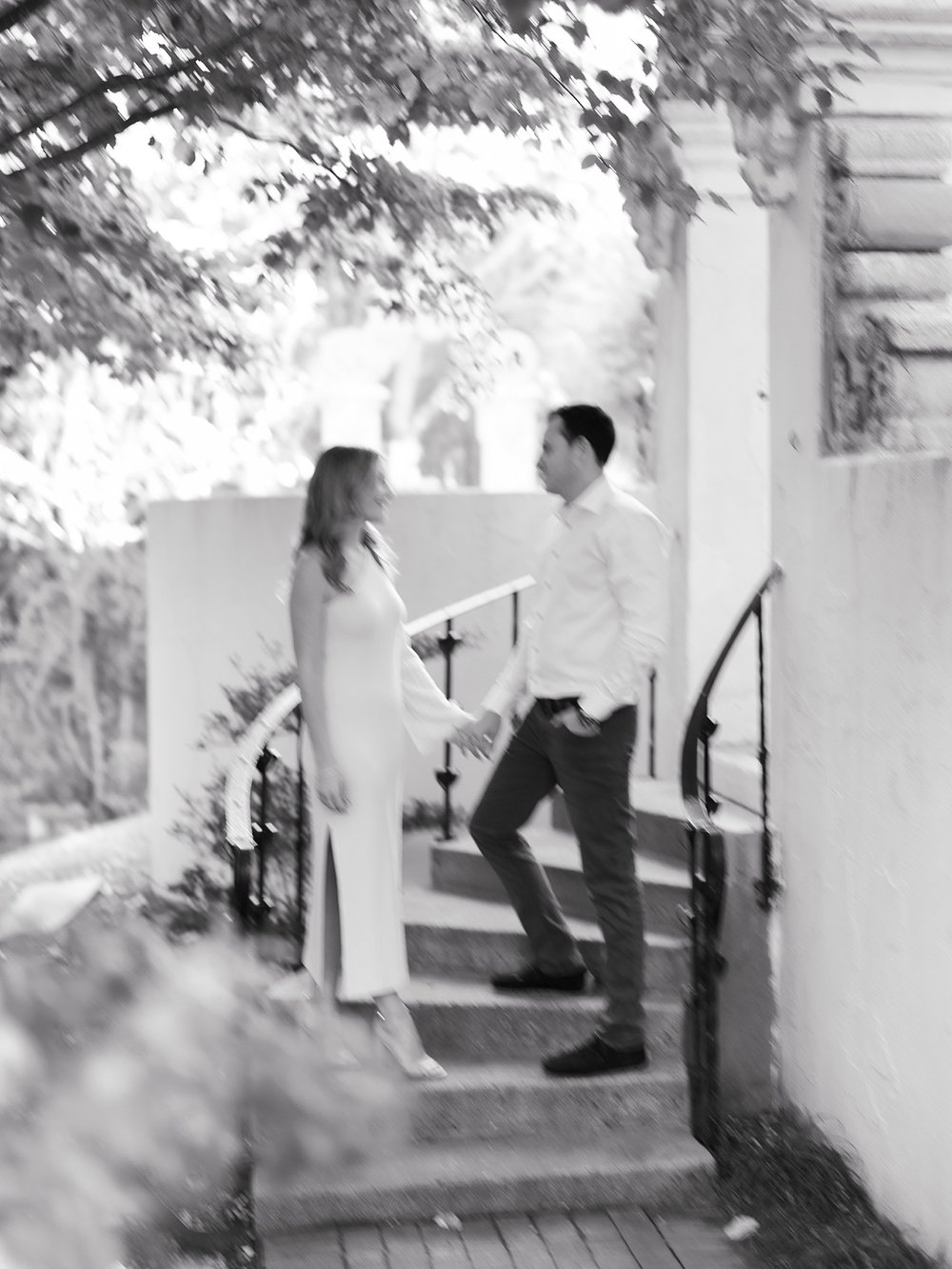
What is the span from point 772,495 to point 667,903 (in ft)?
4.92

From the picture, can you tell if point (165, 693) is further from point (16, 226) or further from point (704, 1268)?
point (704, 1268)

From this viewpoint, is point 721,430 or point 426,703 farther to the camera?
point 721,430

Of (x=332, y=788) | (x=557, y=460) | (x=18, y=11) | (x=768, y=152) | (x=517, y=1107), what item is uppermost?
(x=18, y=11)

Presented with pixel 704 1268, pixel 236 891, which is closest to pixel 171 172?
pixel 236 891

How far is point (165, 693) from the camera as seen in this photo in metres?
9.38

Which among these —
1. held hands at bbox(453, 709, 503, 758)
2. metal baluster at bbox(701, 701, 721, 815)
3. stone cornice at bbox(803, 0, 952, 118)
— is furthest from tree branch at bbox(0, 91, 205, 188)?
metal baluster at bbox(701, 701, 721, 815)

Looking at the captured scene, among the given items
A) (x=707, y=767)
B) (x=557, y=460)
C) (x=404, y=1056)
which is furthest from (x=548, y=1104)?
(x=557, y=460)

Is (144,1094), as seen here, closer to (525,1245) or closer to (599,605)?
(525,1245)

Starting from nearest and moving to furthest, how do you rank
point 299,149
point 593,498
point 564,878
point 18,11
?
point 18,11, point 593,498, point 564,878, point 299,149

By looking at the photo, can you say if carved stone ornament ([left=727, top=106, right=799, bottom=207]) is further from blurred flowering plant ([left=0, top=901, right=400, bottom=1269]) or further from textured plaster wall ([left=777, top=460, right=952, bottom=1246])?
blurred flowering plant ([left=0, top=901, right=400, bottom=1269])

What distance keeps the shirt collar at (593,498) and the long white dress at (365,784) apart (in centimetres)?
62

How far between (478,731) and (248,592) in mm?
3831

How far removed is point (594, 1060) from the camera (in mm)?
5059

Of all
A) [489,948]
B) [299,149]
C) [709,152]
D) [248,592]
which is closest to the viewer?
[489,948]
